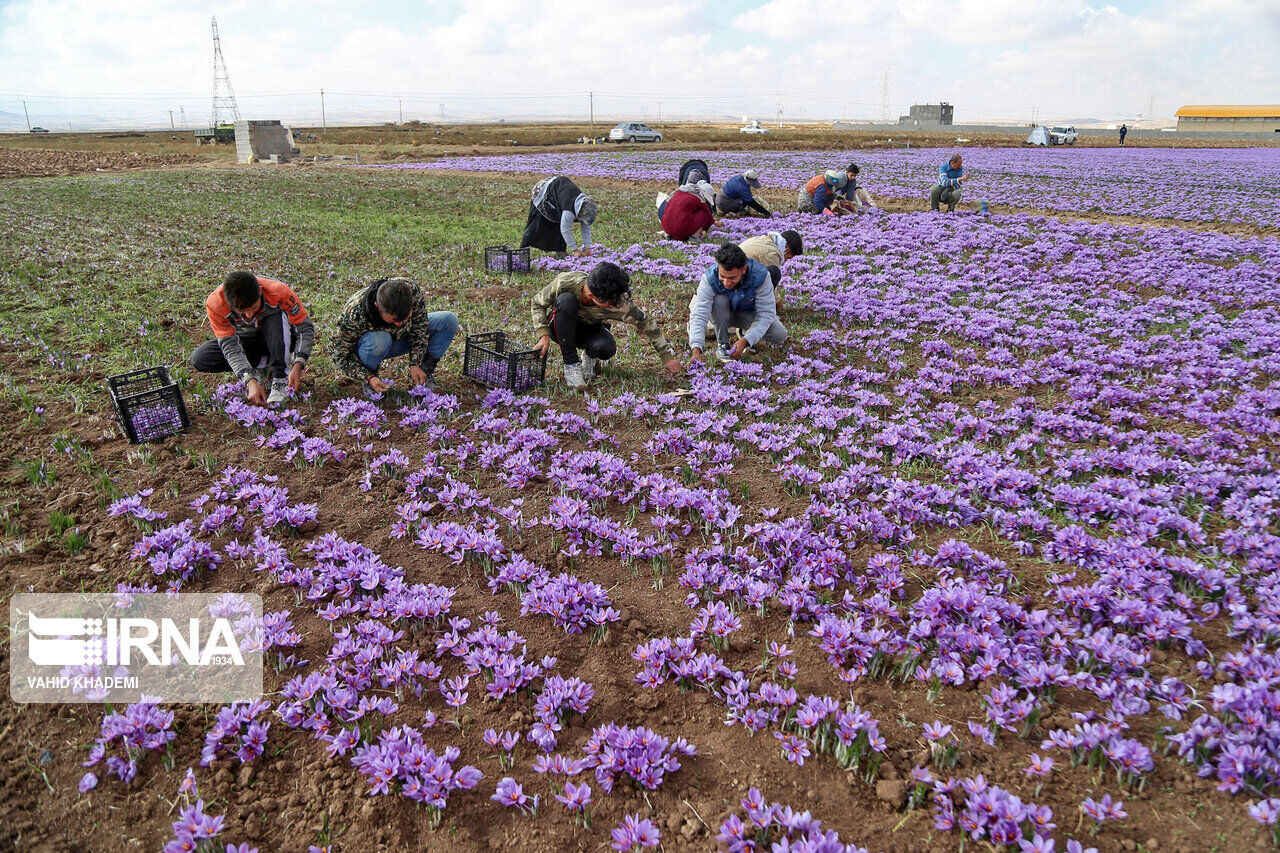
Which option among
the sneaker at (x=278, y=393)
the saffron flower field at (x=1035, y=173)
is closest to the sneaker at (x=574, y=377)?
the sneaker at (x=278, y=393)

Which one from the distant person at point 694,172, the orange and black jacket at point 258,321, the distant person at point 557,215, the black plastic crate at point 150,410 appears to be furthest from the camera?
the distant person at point 694,172

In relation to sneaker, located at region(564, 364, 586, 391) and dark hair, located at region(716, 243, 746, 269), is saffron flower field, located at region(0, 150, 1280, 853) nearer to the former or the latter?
sneaker, located at region(564, 364, 586, 391)

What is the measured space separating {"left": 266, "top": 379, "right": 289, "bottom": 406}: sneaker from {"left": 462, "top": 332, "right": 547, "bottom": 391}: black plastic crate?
6.27 ft

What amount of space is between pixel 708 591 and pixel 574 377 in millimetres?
3890

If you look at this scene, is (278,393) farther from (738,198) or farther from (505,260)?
(738,198)

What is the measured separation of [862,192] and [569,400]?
1717 centimetres

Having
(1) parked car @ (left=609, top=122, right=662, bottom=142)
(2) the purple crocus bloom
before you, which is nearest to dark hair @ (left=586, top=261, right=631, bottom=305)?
(2) the purple crocus bloom

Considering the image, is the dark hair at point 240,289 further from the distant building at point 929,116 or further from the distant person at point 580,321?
the distant building at point 929,116

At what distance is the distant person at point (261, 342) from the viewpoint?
22.4ft

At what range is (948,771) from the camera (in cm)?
336

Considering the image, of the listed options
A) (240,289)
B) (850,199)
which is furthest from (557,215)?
(850,199)

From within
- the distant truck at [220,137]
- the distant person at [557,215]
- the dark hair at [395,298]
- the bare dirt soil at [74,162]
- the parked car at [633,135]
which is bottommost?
the dark hair at [395,298]

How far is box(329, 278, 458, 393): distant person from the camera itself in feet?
21.8

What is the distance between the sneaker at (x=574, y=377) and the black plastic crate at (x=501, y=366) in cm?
31
